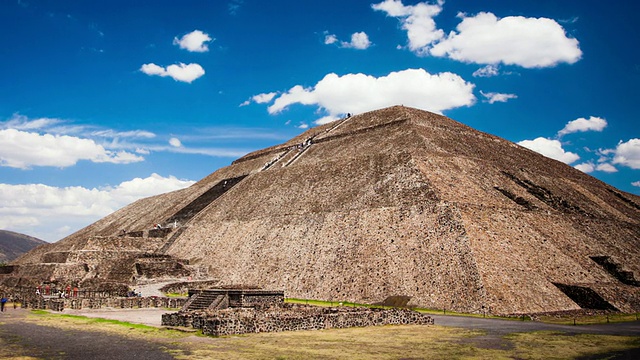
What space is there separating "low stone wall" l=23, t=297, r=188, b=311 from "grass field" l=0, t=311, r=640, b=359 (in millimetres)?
9604

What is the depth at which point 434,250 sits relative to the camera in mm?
30672

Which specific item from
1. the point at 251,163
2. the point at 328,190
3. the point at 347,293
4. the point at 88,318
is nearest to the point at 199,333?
the point at 88,318

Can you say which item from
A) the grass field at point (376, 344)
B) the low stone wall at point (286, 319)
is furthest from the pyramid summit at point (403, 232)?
the grass field at point (376, 344)

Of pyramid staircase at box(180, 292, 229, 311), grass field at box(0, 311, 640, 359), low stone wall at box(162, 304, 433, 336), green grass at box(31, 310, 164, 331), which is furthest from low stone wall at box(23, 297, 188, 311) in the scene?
low stone wall at box(162, 304, 433, 336)

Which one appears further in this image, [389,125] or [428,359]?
[389,125]

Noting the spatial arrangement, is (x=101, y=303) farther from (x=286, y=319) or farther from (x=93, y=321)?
(x=286, y=319)

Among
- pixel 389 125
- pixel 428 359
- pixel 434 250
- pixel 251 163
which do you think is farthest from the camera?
pixel 251 163

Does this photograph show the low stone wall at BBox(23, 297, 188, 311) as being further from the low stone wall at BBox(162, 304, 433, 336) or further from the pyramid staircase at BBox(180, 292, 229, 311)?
the low stone wall at BBox(162, 304, 433, 336)

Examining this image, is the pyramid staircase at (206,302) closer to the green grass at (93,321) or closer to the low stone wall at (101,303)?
the low stone wall at (101,303)

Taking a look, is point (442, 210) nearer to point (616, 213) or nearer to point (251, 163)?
point (616, 213)

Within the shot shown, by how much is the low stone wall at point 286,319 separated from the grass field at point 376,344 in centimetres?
57

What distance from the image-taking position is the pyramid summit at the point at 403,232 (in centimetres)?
2922

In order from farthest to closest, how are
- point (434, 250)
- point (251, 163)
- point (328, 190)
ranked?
point (251, 163) → point (328, 190) → point (434, 250)

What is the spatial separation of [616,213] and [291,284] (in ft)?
100
